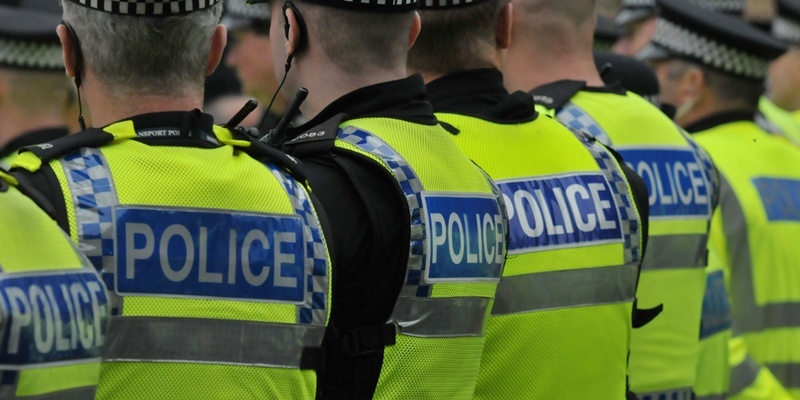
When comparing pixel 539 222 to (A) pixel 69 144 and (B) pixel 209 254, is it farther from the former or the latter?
(A) pixel 69 144

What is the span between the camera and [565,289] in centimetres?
437

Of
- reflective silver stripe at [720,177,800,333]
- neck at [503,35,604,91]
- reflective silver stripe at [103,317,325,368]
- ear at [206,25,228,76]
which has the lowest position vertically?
reflective silver stripe at [720,177,800,333]

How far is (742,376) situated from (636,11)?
383cm

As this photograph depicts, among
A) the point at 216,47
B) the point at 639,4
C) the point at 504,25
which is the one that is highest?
the point at 216,47

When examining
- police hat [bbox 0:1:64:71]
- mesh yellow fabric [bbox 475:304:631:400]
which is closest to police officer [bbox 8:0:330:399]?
mesh yellow fabric [bbox 475:304:631:400]

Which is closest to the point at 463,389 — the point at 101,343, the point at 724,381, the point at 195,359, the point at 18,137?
the point at 195,359

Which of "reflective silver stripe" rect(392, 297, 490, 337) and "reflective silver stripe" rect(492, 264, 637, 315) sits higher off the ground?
"reflective silver stripe" rect(392, 297, 490, 337)

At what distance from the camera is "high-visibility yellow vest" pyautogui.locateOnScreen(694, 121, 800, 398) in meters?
6.25

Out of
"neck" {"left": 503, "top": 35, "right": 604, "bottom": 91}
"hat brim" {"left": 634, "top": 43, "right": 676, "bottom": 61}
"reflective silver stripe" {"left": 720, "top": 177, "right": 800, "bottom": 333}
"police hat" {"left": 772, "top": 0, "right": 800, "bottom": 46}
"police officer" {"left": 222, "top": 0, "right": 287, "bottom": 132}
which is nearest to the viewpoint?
"neck" {"left": 503, "top": 35, "right": 604, "bottom": 91}

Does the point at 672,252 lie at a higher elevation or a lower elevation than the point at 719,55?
lower

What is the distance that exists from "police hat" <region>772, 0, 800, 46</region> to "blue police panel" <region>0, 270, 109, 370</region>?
819 centimetres

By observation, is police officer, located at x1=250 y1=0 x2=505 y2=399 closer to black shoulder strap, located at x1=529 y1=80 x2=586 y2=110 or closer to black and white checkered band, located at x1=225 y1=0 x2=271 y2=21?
black shoulder strap, located at x1=529 y1=80 x2=586 y2=110

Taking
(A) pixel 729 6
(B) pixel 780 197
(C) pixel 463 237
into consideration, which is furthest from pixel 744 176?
(C) pixel 463 237

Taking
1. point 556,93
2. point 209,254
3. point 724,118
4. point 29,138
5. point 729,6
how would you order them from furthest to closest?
1. point 729,6
2. point 724,118
3. point 29,138
4. point 556,93
5. point 209,254
